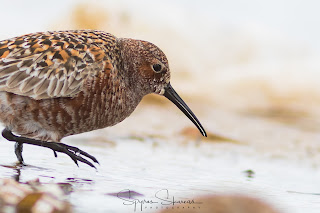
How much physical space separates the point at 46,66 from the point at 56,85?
212 mm

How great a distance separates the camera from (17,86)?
18.4ft

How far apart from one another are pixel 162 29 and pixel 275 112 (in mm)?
3073

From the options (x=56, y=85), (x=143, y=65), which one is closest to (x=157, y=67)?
(x=143, y=65)

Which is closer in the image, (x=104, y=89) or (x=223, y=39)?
(x=104, y=89)

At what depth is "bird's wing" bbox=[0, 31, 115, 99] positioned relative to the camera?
562cm

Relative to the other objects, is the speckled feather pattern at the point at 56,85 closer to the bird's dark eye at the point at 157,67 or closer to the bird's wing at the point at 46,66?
the bird's wing at the point at 46,66

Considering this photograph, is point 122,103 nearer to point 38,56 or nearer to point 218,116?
point 38,56

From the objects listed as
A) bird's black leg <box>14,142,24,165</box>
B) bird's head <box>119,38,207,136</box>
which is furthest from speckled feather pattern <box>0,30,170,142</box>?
bird's head <box>119,38,207,136</box>

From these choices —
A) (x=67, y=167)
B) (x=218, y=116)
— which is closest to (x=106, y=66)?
(x=67, y=167)

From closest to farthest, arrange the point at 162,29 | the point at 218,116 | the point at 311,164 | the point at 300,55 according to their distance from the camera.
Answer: the point at 311,164
the point at 218,116
the point at 162,29
the point at 300,55

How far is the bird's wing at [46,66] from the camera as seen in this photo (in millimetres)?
5621
